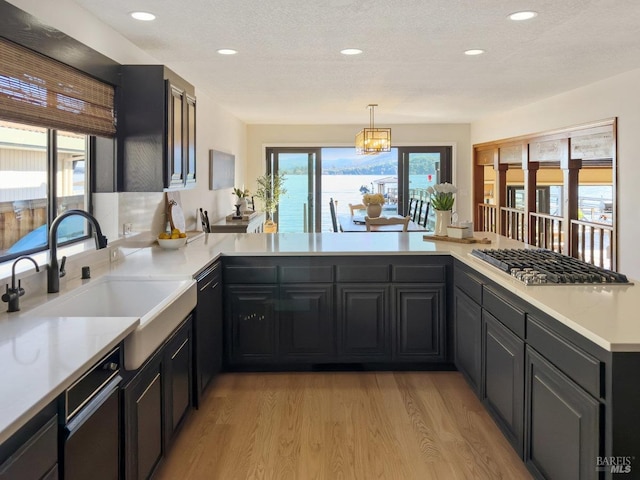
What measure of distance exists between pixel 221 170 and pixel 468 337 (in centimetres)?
483

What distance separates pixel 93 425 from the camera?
164 centimetres

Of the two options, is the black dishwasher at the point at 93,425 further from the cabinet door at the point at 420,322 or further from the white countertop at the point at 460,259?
the cabinet door at the point at 420,322

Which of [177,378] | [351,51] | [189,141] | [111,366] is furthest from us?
[351,51]

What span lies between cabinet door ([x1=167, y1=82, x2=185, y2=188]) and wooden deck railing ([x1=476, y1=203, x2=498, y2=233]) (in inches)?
251

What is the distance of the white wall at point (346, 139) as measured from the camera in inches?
394

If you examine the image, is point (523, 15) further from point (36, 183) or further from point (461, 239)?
point (36, 183)

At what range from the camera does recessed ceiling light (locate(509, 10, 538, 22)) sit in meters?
3.33

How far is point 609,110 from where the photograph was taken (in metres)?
5.54

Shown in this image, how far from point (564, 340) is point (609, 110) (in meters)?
4.45

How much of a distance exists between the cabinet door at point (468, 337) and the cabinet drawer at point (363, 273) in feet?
1.63

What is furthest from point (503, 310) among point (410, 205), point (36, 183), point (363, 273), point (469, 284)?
point (410, 205)

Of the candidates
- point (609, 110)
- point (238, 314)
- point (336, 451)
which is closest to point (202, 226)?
point (238, 314)

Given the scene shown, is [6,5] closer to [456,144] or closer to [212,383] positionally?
[212,383]

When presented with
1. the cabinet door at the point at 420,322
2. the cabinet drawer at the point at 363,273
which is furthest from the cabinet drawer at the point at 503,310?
the cabinet drawer at the point at 363,273
